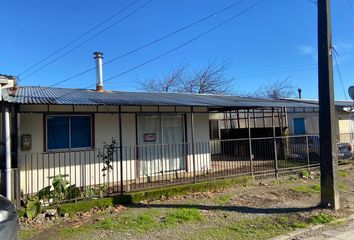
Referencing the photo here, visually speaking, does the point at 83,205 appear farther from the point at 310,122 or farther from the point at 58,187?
the point at 310,122

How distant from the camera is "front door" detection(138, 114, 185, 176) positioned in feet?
39.1

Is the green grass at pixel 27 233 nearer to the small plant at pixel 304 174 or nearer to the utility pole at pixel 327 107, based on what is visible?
the utility pole at pixel 327 107

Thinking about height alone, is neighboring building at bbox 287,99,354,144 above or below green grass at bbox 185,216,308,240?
above

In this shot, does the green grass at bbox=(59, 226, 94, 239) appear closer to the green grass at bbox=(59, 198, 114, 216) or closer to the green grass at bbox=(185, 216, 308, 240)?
the green grass at bbox=(59, 198, 114, 216)

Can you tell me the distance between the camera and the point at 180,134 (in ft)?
42.3

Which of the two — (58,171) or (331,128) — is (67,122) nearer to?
(58,171)

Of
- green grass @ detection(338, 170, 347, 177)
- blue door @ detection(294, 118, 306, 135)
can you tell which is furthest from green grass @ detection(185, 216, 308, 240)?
blue door @ detection(294, 118, 306, 135)

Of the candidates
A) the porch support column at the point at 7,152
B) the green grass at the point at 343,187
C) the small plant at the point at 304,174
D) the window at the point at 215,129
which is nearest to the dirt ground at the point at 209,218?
the green grass at the point at 343,187

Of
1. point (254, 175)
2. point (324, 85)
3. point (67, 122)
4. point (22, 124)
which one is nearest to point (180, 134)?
point (254, 175)

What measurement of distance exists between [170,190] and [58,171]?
10.4ft

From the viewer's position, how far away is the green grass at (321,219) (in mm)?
7098

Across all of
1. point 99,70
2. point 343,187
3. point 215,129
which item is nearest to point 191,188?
point 343,187

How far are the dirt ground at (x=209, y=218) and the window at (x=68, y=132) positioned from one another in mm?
2954

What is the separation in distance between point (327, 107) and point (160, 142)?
609cm
